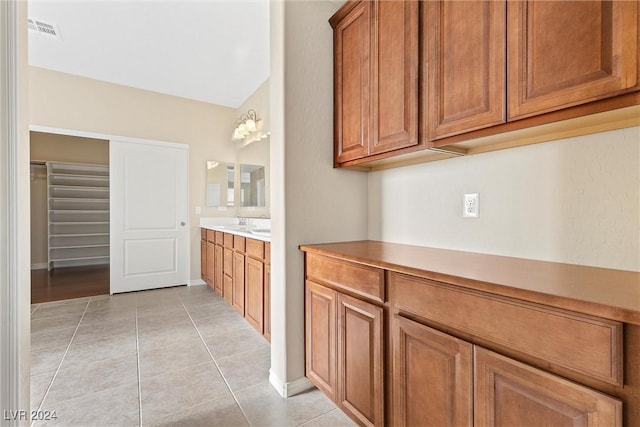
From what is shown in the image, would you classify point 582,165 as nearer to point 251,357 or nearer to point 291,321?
point 291,321

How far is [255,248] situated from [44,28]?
9.54 feet

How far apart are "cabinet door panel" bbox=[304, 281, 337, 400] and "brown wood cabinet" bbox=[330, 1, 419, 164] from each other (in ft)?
2.64

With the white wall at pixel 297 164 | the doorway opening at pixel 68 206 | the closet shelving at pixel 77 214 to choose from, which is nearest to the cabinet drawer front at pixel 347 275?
the white wall at pixel 297 164

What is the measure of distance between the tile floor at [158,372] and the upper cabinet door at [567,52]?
1.67 metres

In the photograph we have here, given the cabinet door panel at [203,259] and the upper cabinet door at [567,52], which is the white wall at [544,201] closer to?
the upper cabinet door at [567,52]

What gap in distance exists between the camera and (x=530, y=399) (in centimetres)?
76

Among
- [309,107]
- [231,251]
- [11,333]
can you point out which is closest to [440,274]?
[309,107]

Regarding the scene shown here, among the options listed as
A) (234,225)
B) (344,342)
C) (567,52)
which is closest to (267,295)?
(344,342)

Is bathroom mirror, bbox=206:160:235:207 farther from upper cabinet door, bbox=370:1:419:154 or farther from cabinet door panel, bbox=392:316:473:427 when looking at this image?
cabinet door panel, bbox=392:316:473:427

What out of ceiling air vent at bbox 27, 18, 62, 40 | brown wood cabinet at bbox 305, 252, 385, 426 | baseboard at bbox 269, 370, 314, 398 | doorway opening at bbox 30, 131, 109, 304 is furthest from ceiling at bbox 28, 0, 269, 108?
baseboard at bbox 269, 370, 314, 398

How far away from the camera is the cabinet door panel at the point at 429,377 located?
2.99 ft

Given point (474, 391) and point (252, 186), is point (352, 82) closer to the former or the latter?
point (474, 391)

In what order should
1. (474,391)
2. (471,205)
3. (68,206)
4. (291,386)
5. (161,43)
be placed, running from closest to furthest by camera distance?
(474,391) → (471,205) → (291,386) → (161,43) → (68,206)

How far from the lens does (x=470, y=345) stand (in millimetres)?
892
